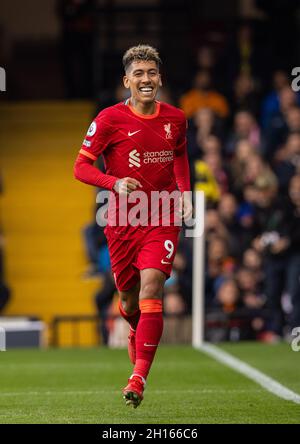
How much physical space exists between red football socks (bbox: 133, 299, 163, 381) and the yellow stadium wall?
1015 cm

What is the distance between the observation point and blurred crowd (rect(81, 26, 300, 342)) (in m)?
16.5

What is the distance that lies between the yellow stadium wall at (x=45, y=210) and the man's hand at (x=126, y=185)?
10.3 m

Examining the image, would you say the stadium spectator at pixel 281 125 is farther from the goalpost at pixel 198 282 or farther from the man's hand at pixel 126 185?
the man's hand at pixel 126 185

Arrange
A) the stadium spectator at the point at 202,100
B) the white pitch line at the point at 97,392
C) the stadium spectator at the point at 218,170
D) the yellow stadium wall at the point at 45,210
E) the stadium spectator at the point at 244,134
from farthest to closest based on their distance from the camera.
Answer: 1. the yellow stadium wall at the point at 45,210
2. the stadium spectator at the point at 202,100
3. the stadium spectator at the point at 244,134
4. the stadium spectator at the point at 218,170
5. the white pitch line at the point at 97,392

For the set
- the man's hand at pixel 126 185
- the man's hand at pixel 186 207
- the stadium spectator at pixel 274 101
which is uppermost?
the stadium spectator at pixel 274 101

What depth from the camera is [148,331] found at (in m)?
8.93

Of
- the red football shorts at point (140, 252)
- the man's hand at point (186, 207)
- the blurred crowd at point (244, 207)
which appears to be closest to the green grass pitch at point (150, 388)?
the red football shorts at point (140, 252)

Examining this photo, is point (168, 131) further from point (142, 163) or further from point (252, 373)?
point (252, 373)

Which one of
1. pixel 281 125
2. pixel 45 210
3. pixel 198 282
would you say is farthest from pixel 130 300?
pixel 45 210

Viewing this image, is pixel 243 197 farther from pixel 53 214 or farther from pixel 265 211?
pixel 53 214

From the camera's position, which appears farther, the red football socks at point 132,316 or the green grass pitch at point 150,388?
the red football socks at point 132,316

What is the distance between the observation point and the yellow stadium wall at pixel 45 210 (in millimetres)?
20641

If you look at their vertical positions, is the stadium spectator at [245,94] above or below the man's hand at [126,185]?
above
